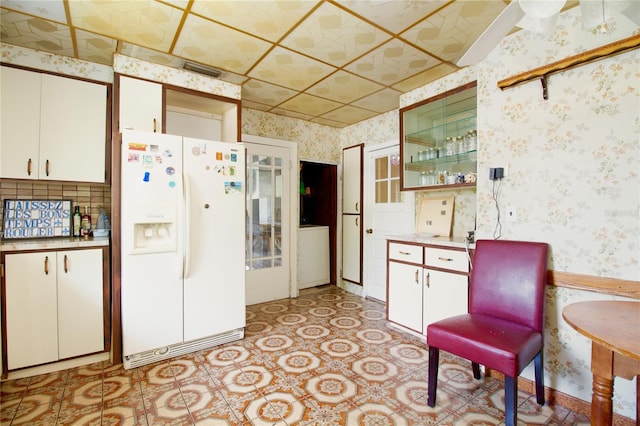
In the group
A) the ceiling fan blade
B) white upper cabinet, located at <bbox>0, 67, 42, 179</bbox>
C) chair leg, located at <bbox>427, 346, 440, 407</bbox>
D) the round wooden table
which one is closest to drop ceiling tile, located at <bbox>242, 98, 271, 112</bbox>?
white upper cabinet, located at <bbox>0, 67, 42, 179</bbox>

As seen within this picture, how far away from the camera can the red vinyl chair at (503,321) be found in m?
1.53

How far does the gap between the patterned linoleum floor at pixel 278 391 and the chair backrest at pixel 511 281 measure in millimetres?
577

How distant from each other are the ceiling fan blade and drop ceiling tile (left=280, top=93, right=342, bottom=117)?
2.20m

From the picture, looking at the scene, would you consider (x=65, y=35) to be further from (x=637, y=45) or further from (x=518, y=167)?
(x=637, y=45)

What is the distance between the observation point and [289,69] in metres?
2.74

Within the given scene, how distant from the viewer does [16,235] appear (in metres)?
2.46

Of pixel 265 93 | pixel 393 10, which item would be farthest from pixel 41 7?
pixel 393 10

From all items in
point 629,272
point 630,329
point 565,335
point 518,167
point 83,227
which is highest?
point 518,167

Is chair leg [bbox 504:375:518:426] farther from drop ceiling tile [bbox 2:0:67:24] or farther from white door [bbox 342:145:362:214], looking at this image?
drop ceiling tile [bbox 2:0:67:24]

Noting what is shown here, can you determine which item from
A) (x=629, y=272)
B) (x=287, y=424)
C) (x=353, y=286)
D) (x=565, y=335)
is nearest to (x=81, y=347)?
(x=287, y=424)

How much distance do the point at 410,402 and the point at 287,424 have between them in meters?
0.79

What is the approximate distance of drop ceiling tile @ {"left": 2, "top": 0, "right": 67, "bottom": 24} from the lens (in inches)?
73.4

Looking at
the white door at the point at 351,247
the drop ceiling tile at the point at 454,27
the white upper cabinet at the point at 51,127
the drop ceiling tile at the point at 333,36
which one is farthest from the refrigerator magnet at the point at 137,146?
the white door at the point at 351,247

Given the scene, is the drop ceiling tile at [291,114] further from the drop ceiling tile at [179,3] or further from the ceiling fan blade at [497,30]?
the ceiling fan blade at [497,30]
